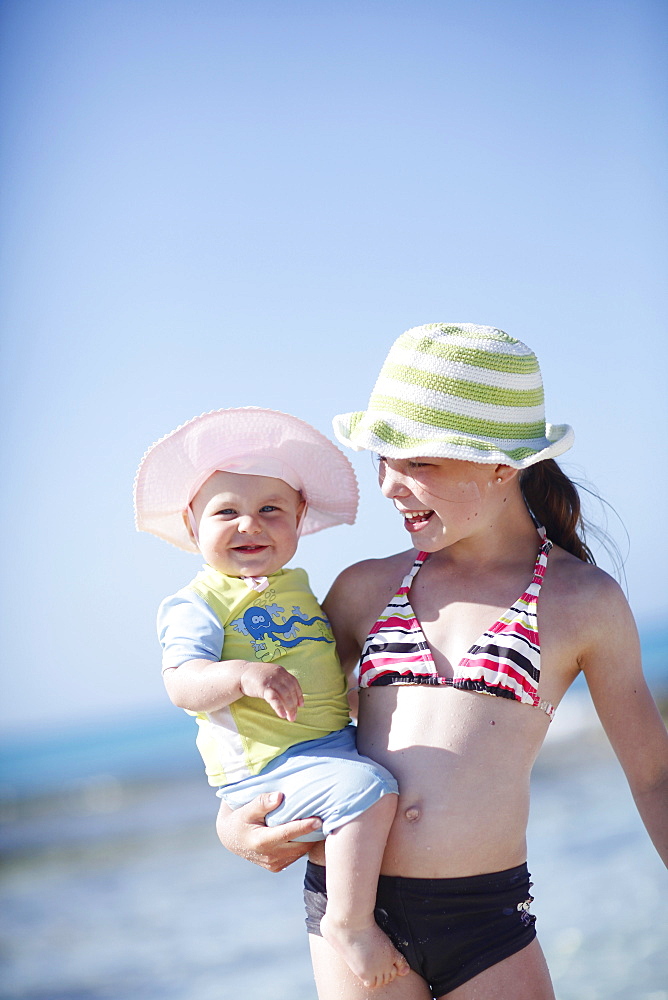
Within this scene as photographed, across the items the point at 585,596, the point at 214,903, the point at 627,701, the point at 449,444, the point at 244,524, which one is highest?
the point at 449,444

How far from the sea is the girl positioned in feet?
13.4

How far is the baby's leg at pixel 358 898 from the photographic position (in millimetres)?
2211

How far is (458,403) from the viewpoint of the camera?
2.48 metres

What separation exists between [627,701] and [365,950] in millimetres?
817

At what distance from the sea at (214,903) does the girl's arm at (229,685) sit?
4534 mm

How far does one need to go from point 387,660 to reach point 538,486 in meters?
0.66

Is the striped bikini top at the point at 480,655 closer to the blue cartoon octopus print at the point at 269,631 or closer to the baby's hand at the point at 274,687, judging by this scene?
the blue cartoon octopus print at the point at 269,631

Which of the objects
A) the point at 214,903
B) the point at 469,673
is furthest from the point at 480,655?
the point at 214,903

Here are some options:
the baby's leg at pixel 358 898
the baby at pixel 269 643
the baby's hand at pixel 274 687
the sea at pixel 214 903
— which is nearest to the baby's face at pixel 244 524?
the baby at pixel 269 643

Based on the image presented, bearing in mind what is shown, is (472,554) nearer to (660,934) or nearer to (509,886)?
(509,886)

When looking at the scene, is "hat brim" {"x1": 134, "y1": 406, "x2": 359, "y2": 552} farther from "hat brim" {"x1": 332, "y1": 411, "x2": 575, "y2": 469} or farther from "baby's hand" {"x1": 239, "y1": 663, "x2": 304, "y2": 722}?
"baby's hand" {"x1": 239, "y1": 663, "x2": 304, "y2": 722}

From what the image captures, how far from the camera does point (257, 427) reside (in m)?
2.74

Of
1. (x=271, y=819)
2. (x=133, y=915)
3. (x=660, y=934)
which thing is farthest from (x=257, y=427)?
(x=133, y=915)

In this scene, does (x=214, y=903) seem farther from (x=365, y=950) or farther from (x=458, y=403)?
(x=458, y=403)
